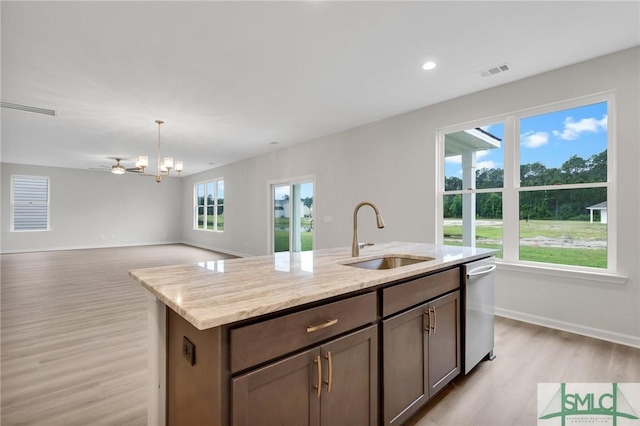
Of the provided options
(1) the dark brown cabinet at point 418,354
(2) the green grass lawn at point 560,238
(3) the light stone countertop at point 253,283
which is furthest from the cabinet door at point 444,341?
(2) the green grass lawn at point 560,238

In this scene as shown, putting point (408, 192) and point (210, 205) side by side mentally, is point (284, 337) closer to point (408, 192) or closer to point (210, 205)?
point (408, 192)

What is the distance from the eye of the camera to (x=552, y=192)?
128 inches

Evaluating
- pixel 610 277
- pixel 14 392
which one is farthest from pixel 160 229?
pixel 610 277

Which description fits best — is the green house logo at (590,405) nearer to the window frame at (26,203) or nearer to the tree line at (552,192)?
the tree line at (552,192)

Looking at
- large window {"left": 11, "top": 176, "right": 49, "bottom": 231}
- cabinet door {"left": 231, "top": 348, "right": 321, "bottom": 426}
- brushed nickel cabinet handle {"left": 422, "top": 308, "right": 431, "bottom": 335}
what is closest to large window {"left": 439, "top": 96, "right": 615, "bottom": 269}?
brushed nickel cabinet handle {"left": 422, "top": 308, "right": 431, "bottom": 335}

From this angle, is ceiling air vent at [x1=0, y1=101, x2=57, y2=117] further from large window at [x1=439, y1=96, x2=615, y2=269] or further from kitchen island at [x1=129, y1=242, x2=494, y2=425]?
large window at [x1=439, y1=96, x2=615, y2=269]

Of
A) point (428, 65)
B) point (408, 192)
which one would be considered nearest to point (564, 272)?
point (408, 192)

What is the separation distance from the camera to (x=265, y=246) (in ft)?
24.1

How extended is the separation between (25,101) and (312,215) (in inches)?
180

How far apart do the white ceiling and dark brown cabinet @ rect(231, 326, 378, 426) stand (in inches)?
89.8

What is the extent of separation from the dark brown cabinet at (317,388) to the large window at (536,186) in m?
2.91

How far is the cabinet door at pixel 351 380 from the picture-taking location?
1216 mm

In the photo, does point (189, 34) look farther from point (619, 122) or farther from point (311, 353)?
point (619, 122)

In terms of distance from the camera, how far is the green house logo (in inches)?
69.6
